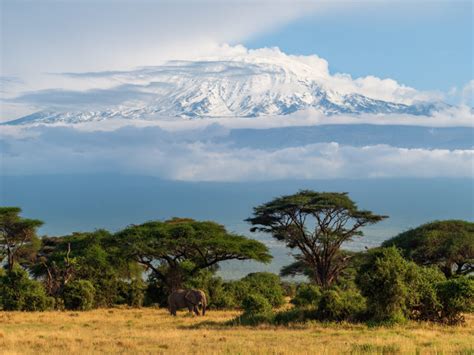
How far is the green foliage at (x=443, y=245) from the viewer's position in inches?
1598

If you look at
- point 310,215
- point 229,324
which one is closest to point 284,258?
point 310,215

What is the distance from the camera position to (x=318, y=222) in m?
43.9

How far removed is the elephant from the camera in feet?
108

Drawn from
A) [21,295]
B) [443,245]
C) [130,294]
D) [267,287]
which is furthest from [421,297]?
[130,294]

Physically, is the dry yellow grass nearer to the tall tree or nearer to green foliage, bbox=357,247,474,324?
green foliage, bbox=357,247,474,324

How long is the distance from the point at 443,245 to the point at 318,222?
7555 mm

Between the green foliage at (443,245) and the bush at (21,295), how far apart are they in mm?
20033

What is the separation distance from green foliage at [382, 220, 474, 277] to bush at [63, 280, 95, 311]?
1777 centimetres

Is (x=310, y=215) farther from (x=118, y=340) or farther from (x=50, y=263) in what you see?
(x=118, y=340)

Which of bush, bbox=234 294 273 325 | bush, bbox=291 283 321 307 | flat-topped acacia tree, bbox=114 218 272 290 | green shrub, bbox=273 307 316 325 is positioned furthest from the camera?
flat-topped acacia tree, bbox=114 218 272 290

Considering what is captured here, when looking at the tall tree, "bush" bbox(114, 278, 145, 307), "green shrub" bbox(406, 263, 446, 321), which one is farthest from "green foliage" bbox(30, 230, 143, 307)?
"green shrub" bbox(406, 263, 446, 321)

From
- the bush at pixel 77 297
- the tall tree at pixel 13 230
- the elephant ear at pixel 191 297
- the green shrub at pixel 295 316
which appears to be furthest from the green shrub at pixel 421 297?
the tall tree at pixel 13 230

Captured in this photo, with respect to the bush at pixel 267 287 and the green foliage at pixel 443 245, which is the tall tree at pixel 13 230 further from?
the green foliage at pixel 443 245

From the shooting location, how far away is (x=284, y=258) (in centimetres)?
13875
